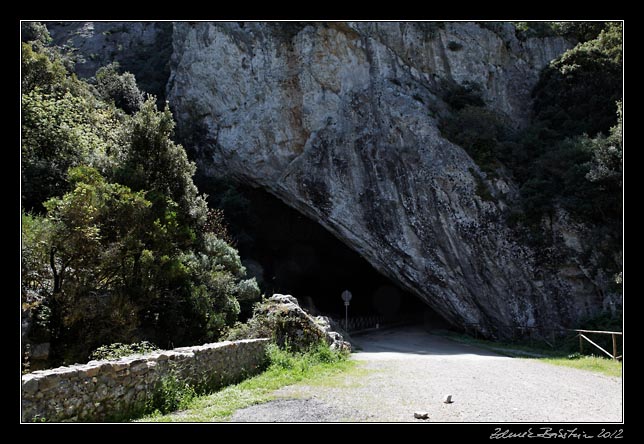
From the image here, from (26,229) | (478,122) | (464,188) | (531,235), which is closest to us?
(26,229)

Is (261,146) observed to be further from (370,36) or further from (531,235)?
(531,235)

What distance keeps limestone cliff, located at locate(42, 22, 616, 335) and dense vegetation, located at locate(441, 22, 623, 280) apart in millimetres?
1056

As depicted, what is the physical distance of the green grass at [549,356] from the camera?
11.1 m

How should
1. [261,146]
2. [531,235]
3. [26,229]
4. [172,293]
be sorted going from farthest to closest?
[261,146]
[531,235]
[172,293]
[26,229]

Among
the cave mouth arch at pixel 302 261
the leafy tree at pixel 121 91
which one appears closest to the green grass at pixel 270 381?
the cave mouth arch at pixel 302 261

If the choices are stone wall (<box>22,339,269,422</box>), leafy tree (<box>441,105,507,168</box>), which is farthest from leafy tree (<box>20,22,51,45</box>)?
stone wall (<box>22,339,269,422</box>)

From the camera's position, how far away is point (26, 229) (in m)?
8.84

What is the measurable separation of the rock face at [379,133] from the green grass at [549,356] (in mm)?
1138

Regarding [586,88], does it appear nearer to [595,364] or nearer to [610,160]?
[610,160]

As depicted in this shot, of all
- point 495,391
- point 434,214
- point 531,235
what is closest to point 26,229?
point 495,391

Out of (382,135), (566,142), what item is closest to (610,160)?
(566,142)

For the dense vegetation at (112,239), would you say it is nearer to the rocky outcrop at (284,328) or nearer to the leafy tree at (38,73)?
the leafy tree at (38,73)

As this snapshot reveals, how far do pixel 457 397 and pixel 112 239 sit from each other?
8790mm

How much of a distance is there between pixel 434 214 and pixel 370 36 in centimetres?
1149
